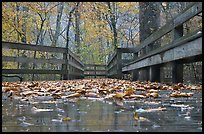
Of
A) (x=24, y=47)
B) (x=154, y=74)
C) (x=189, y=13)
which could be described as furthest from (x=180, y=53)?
(x=24, y=47)

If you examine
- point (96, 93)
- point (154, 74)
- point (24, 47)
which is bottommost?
point (96, 93)

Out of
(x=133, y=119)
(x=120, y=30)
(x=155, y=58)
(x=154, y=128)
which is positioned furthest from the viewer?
(x=120, y=30)

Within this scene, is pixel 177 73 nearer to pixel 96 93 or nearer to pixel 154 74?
pixel 154 74

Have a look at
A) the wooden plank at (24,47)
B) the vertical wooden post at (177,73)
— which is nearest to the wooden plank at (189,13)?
the vertical wooden post at (177,73)

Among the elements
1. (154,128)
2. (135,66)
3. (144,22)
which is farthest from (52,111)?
(144,22)

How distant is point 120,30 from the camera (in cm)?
2484

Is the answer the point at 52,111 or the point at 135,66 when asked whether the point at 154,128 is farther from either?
the point at 135,66

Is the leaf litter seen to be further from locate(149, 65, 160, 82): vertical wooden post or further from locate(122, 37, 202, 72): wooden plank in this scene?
locate(149, 65, 160, 82): vertical wooden post

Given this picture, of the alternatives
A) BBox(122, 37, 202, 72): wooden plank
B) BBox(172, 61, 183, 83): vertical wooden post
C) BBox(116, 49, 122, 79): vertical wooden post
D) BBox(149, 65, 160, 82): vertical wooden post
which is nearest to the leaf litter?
BBox(122, 37, 202, 72): wooden plank

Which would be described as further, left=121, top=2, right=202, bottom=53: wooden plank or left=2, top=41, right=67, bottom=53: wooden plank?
left=2, top=41, right=67, bottom=53: wooden plank

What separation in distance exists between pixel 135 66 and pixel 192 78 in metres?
4.91

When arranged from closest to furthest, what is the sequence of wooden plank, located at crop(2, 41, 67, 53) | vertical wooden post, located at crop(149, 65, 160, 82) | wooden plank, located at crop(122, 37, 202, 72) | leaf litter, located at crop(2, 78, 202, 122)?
leaf litter, located at crop(2, 78, 202, 122)
wooden plank, located at crop(122, 37, 202, 72)
vertical wooden post, located at crop(149, 65, 160, 82)
wooden plank, located at crop(2, 41, 67, 53)

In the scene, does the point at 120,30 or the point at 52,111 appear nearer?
the point at 52,111

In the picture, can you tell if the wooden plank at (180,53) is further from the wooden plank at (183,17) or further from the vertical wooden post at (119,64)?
the vertical wooden post at (119,64)
